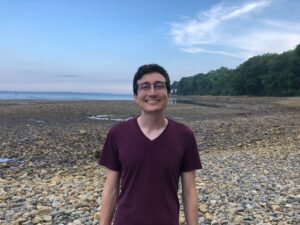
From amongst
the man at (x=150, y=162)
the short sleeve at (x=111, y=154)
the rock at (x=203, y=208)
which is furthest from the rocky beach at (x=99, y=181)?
the short sleeve at (x=111, y=154)

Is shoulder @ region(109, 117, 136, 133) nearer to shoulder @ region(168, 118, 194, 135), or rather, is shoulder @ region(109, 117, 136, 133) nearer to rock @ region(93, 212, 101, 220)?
shoulder @ region(168, 118, 194, 135)

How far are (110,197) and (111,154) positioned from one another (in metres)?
0.38

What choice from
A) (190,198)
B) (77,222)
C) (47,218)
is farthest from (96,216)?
(190,198)

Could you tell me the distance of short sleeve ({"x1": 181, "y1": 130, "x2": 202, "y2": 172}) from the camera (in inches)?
119

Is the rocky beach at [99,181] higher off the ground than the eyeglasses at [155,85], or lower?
lower

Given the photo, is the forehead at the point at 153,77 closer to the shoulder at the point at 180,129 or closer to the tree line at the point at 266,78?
the shoulder at the point at 180,129

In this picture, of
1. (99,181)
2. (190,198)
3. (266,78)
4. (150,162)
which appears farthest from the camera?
(266,78)

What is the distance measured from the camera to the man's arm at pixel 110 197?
124 inches

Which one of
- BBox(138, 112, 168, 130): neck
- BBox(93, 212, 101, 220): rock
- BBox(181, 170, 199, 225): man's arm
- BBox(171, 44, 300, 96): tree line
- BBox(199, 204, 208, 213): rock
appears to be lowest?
BBox(93, 212, 101, 220): rock

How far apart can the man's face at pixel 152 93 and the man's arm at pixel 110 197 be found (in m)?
0.61

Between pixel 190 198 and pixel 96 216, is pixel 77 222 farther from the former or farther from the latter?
pixel 190 198

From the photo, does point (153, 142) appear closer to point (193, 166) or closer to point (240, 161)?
point (193, 166)

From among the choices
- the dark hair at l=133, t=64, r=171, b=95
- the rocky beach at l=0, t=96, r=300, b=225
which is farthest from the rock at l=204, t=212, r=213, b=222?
the dark hair at l=133, t=64, r=171, b=95

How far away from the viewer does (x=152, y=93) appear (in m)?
3.05
